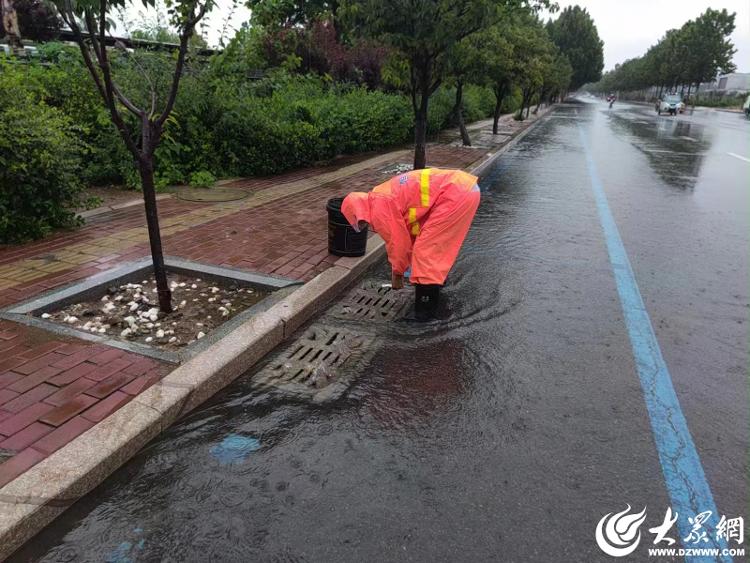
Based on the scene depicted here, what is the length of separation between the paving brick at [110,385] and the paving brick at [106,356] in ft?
0.69

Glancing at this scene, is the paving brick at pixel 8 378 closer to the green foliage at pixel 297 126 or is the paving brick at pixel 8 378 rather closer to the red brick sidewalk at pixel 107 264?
the red brick sidewalk at pixel 107 264

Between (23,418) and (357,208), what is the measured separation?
252 centimetres

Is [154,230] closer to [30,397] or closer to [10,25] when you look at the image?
[30,397]

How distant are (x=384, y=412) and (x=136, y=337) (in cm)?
191

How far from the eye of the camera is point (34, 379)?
122 inches

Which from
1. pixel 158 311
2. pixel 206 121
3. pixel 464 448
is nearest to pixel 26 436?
pixel 158 311

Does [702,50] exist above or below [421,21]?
above

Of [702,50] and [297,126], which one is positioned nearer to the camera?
[297,126]

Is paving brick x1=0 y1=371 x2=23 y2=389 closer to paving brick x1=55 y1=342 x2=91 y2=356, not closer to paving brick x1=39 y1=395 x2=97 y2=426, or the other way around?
paving brick x1=55 y1=342 x2=91 y2=356

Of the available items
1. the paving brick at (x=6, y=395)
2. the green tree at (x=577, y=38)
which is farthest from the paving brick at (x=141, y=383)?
the green tree at (x=577, y=38)

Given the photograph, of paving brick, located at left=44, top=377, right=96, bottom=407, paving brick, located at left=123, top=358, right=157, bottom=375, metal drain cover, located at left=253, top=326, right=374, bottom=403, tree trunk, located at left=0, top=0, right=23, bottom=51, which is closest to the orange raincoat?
metal drain cover, located at left=253, top=326, right=374, bottom=403

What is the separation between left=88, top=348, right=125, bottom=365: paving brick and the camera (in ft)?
10.9

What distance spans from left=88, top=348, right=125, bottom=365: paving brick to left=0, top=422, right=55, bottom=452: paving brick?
63cm

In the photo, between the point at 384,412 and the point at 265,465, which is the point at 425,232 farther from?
the point at 265,465
